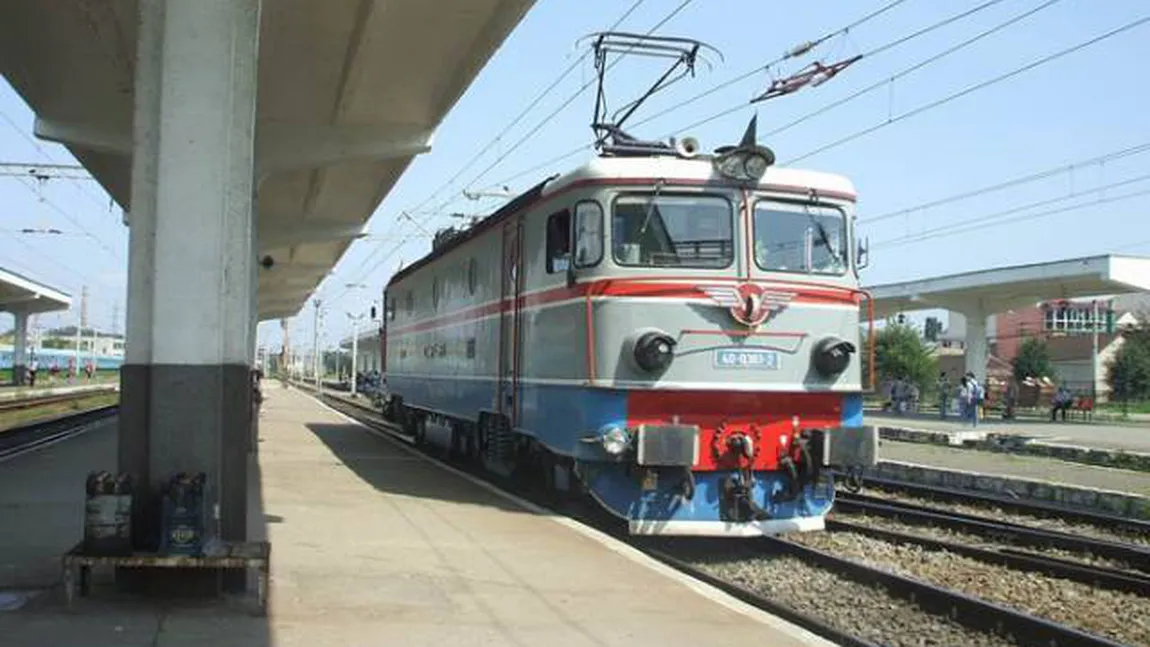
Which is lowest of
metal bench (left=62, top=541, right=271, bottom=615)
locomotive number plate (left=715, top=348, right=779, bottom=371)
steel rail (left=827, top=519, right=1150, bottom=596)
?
steel rail (left=827, top=519, right=1150, bottom=596)

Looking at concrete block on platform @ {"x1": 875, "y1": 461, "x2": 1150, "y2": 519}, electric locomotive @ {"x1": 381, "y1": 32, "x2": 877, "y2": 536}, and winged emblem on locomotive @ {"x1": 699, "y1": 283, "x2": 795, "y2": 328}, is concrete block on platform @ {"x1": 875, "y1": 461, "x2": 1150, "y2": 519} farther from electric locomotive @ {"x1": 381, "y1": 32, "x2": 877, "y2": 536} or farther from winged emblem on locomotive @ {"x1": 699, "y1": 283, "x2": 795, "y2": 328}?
winged emblem on locomotive @ {"x1": 699, "y1": 283, "x2": 795, "y2": 328}

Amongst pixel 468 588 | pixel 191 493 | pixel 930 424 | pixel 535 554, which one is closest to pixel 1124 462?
pixel 930 424

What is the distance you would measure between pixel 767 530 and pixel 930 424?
2433cm

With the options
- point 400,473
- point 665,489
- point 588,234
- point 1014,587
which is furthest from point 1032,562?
point 400,473

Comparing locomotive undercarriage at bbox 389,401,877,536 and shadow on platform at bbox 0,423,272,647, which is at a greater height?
locomotive undercarriage at bbox 389,401,877,536

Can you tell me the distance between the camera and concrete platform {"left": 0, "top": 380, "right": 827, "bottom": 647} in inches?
244

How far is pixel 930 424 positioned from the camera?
32.8 metres

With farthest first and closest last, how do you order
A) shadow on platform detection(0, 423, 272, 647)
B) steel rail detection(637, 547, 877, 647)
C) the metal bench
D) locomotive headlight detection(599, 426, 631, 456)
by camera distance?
locomotive headlight detection(599, 426, 631, 456) → steel rail detection(637, 547, 877, 647) → the metal bench → shadow on platform detection(0, 423, 272, 647)

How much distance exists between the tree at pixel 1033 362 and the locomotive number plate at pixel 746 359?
59.8 m

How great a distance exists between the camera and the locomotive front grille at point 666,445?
378 inches

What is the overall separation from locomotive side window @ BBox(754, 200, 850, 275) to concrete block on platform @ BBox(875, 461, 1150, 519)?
6288mm

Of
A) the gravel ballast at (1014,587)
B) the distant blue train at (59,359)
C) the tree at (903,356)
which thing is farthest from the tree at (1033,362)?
the distant blue train at (59,359)

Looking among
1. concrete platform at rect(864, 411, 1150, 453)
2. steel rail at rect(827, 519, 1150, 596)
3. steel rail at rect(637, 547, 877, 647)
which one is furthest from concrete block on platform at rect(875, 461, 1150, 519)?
steel rail at rect(637, 547, 877, 647)

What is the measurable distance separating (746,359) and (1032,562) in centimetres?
314
